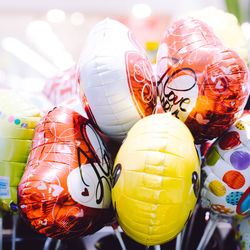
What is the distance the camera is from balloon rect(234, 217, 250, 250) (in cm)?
85

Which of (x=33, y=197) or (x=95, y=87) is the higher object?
(x=95, y=87)

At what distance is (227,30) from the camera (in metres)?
0.97

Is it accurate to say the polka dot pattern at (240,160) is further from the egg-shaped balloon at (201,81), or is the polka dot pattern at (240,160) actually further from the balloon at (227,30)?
the balloon at (227,30)

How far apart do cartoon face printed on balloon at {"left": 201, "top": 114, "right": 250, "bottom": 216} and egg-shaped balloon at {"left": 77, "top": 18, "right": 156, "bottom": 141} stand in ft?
0.70

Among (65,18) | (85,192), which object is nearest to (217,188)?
(85,192)

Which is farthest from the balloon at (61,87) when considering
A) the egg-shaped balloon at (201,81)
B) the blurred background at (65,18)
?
the blurred background at (65,18)

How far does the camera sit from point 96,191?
694 millimetres

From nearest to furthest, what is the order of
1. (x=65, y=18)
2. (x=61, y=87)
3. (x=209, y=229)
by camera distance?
1. (x=209, y=229)
2. (x=61, y=87)
3. (x=65, y=18)

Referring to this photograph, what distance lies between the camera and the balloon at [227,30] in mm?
952

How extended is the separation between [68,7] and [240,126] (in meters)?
3.51

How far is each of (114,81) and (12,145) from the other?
0.33m

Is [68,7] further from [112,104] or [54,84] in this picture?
[112,104]

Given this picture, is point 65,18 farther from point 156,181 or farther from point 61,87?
point 156,181

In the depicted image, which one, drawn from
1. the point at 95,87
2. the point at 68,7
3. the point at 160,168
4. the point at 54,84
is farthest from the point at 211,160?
the point at 68,7
